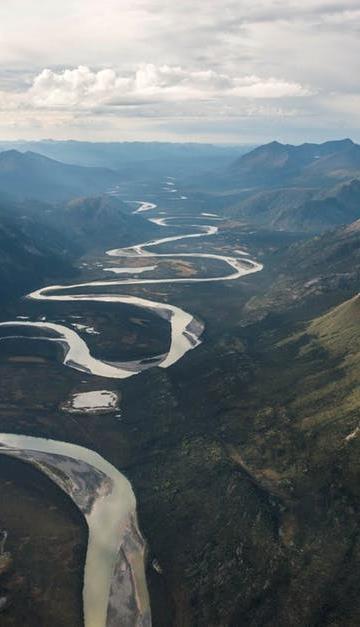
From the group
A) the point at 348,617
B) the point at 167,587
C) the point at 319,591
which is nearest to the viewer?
the point at 348,617

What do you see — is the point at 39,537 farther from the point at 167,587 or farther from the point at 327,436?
the point at 327,436

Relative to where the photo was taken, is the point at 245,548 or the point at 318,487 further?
the point at 318,487

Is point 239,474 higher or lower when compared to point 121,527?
higher

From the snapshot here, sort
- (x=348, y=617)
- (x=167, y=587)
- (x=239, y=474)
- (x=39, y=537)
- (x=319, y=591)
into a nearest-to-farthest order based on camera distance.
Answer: (x=348, y=617) < (x=319, y=591) < (x=167, y=587) < (x=39, y=537) < (x=239, y=474)

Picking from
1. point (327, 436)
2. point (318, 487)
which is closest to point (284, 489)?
point (318, 487)

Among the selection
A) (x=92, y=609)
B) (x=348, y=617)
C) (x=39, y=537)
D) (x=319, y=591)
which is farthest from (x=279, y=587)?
(x=39, y=537)

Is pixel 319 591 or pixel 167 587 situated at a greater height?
pixel 319 591

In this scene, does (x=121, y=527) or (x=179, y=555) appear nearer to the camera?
(x=179, y=555)

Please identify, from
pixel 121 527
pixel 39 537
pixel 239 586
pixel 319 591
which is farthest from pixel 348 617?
pixel 39 537

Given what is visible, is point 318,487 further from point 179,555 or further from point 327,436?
point 179,555
